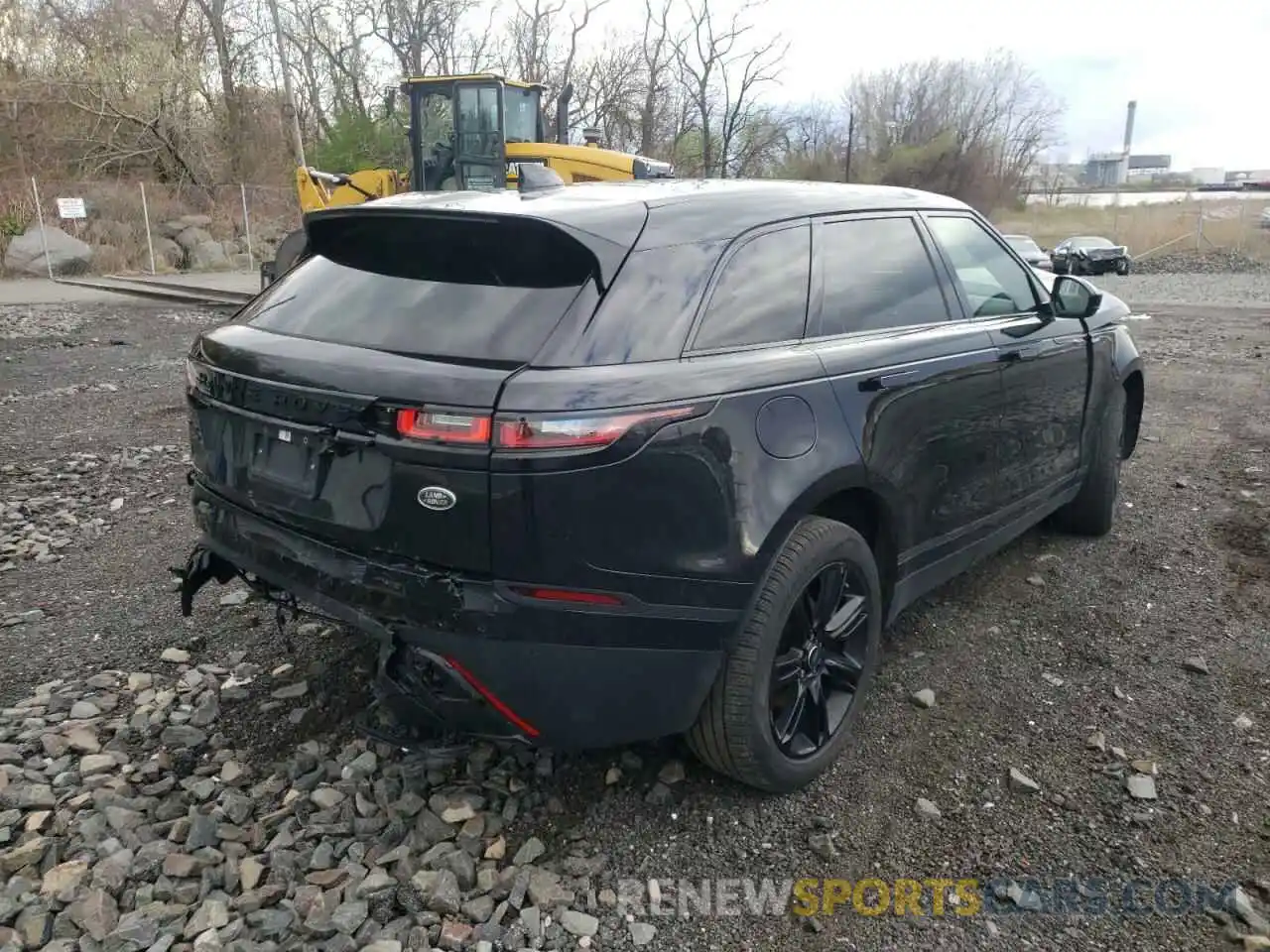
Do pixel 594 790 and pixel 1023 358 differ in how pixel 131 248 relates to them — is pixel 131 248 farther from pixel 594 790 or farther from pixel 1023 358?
pixel 594 790

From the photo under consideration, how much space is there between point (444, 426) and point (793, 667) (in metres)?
1.26

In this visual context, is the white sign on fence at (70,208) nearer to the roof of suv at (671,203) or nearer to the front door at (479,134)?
the front door at (479,134)

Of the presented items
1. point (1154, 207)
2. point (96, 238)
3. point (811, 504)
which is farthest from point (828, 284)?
point (1154, 207)

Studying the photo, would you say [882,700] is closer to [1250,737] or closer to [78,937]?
[1250,737]

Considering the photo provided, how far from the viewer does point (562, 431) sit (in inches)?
83.5

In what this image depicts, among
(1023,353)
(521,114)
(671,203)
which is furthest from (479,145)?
(671,203)

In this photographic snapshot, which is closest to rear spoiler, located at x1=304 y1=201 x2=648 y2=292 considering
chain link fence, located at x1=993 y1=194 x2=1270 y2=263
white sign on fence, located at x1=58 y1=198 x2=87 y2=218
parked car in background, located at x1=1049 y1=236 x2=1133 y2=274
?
white sign on fence, located at x1=58 y1=198 x2=87 y2=218

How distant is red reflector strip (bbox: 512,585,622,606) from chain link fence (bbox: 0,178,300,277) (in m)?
21.8

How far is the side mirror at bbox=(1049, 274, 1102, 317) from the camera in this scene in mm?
4074

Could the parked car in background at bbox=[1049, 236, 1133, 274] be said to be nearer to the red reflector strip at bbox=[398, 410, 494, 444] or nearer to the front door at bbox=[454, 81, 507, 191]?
the front door at bbox=[454, 81, 507, 191]

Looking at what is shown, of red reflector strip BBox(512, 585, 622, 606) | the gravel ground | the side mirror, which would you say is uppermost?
the side mirror

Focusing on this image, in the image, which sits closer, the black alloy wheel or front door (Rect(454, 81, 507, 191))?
the black alloy wheel

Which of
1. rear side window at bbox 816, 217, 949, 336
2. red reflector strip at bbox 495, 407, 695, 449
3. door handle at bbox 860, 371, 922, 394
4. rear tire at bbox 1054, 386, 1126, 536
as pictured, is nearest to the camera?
red reflector strip at bbox 495, 407, 695, 449

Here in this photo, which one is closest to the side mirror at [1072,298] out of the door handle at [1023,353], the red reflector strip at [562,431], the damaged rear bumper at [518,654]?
the door handle at [1023,353]
